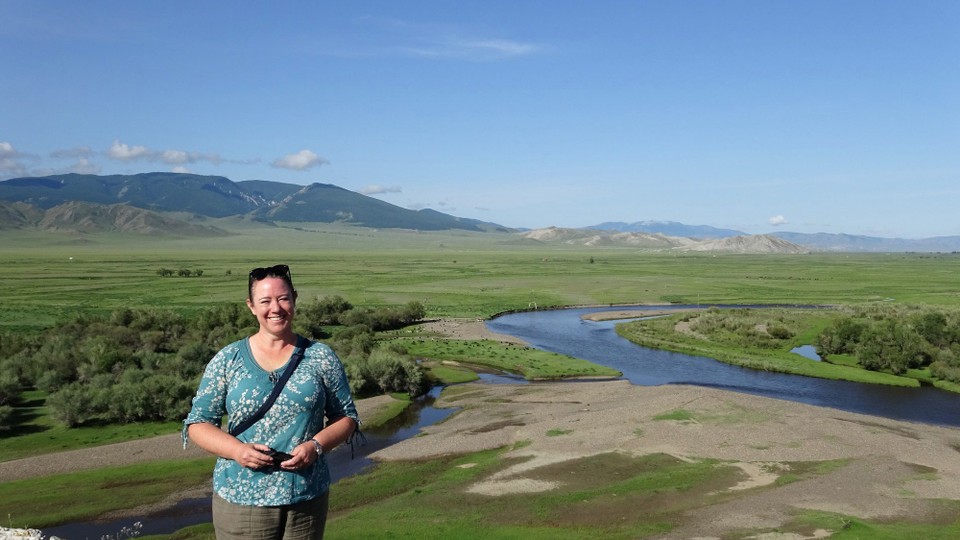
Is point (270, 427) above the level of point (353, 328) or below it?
above

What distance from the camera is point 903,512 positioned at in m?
29.7

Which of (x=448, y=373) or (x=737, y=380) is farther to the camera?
(x=448, y=373)

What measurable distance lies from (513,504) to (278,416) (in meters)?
27.4

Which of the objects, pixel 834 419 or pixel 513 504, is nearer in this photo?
pixel 513 504

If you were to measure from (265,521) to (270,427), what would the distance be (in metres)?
0.98

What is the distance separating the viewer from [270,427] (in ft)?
21.6

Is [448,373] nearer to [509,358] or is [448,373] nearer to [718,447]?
[509,358]

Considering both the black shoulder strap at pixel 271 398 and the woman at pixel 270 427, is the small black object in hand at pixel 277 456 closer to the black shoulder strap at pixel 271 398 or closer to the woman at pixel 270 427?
the woman at pixel 270 427

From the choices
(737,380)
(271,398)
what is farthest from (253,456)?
(737,380)

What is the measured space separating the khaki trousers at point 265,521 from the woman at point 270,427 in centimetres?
1

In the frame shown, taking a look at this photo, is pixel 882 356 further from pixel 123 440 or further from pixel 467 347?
pixel 123 440

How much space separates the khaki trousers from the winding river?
5830cm

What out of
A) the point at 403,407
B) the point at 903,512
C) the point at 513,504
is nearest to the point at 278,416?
the point at 513,504

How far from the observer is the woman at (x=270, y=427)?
256 inches
